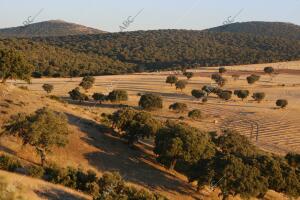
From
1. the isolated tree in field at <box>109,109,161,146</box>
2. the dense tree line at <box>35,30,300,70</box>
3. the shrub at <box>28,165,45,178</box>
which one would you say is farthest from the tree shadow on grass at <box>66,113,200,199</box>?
the dense tree line at <box>35,30,300,70</box>

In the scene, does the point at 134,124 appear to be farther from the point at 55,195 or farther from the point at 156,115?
the point at 156,115

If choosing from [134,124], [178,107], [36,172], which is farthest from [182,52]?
[36,172]

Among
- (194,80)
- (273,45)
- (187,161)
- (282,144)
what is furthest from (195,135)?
(273,45)

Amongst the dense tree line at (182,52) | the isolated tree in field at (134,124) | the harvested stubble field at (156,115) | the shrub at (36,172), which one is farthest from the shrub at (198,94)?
the dense tree line at (182,52)

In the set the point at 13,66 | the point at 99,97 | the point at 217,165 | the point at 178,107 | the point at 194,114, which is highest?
the point at 13,66

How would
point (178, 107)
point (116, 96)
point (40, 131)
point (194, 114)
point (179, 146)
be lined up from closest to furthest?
point (40, 131), point (179, 146), point (194, 114), point (178, 107), point (116, 96)

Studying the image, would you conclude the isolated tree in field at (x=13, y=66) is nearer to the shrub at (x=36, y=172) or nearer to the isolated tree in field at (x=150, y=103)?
the shrub at (x=36, y=172)
